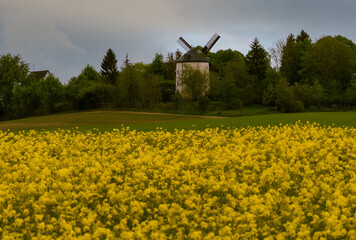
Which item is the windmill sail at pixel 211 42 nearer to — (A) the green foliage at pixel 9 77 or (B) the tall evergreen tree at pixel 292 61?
(B) the tall evergreen tree at pixel 292 61

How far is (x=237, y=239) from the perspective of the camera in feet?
27.7

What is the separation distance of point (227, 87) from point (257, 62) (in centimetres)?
2222

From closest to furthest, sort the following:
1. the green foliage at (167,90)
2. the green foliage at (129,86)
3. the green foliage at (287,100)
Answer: the green foliage at (287,100), the green foliage at (129,86), the green foliage at (167,90)

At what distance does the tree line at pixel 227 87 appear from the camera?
73.9 m

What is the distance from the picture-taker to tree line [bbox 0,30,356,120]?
73.9 m

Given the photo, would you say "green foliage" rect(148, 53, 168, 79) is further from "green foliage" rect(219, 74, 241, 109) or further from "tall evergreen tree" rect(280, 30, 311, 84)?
"green foliage" rect(219, 74, 241, 109)

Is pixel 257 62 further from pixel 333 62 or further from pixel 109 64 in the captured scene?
pixel 109 64

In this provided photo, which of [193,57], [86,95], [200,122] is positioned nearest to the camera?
[200,122]

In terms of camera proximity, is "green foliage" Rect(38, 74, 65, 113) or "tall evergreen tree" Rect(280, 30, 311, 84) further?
"tall evergreen tree" Rect(280, 30, 311, 84)

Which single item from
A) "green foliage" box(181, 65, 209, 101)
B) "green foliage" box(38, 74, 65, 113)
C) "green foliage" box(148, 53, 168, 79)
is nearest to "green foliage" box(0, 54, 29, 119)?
"green foliage" box(38, 74, 65, 113)

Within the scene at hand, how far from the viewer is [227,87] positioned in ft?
238

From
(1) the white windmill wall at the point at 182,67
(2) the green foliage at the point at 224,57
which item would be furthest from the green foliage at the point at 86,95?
(2) the green foliage at the point at 224,57

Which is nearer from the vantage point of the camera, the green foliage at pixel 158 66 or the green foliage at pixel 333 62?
the green foliage at pixel 333 62

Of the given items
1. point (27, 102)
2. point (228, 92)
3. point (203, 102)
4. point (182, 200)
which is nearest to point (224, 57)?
point (228, 92)
